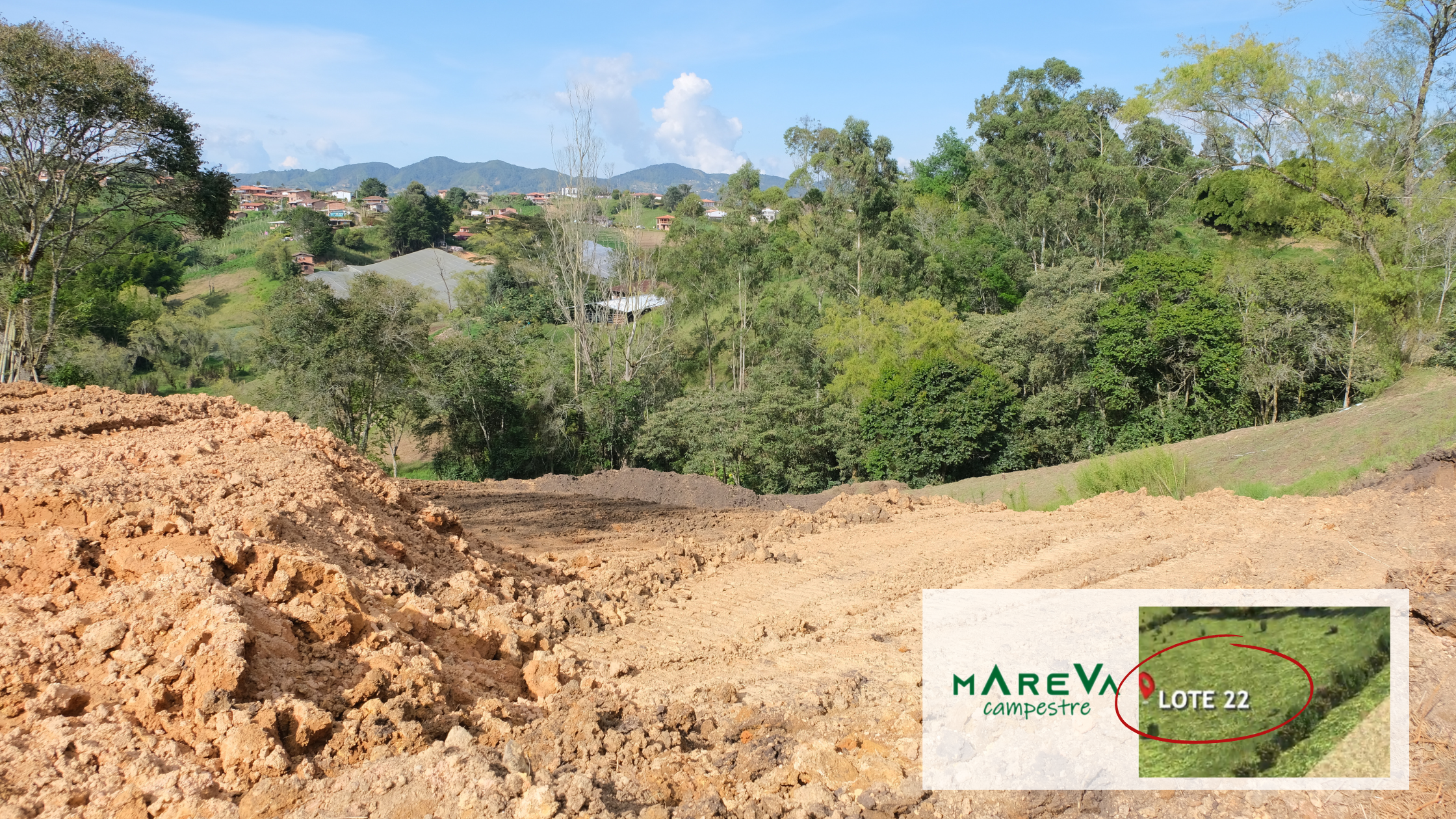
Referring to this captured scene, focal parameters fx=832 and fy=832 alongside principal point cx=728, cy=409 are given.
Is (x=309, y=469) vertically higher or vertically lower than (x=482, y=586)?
higher

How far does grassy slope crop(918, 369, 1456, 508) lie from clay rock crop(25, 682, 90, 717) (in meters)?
12.3

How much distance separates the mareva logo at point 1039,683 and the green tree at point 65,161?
16.2 m

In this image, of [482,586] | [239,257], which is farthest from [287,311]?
[239,257]

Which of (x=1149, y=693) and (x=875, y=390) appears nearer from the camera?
(x=1149, y=693)

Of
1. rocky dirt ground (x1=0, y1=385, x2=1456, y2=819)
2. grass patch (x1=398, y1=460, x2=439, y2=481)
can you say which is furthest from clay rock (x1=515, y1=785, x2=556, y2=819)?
grass patch (x1=398, y1=460, x2=439, y2=481)

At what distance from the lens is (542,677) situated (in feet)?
18.8

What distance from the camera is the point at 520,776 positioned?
374 cm

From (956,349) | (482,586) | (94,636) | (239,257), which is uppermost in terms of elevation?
(239,257)

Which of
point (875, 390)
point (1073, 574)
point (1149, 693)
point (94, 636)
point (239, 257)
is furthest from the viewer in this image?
point (239, 257)

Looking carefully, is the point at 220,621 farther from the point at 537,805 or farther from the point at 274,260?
the point at 274,260

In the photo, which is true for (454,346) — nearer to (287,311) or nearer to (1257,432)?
(287,311)

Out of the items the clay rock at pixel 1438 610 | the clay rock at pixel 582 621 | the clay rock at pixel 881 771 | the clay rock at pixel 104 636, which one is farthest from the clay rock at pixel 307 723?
the clay rock at pixel 1438 610

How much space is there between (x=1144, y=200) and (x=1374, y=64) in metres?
8.78

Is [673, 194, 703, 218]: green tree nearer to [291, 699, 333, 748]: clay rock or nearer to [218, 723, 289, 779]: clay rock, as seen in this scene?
[291, 699, 333, 748]: clay rock
